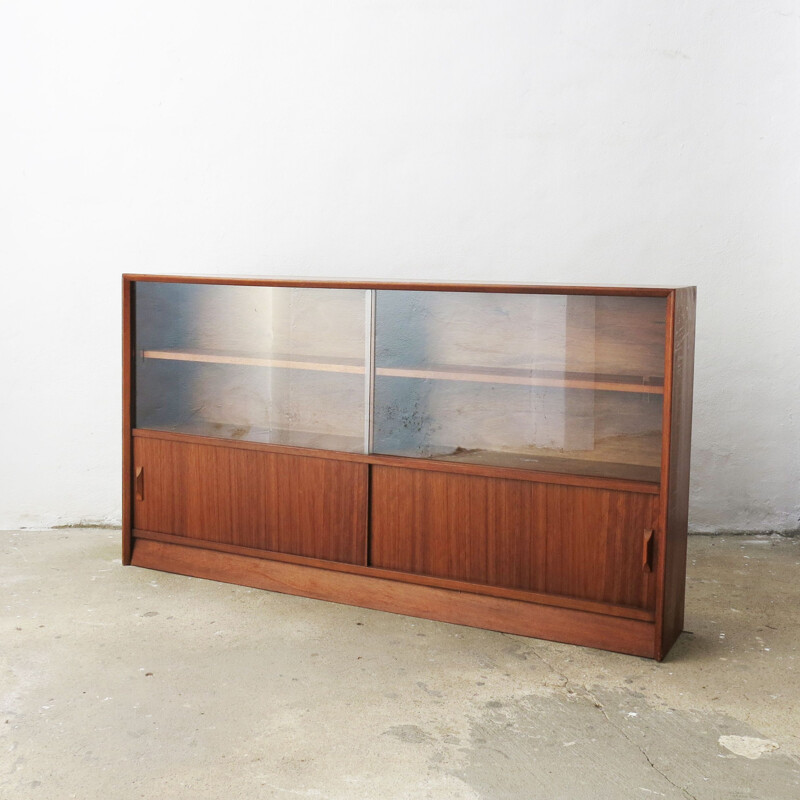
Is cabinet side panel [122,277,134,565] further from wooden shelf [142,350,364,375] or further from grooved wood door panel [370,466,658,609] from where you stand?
grooved wood door panel [370,466,658,609]

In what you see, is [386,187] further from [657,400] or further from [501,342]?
[657,400]

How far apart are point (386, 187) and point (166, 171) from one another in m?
0.90

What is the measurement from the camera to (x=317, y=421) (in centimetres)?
309

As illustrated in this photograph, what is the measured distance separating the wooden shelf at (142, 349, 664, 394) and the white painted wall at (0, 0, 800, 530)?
0.76m

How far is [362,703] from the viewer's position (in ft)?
7.82

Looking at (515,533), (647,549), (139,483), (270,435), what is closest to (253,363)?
(270,435)

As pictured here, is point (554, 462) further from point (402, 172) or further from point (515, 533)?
point (402, 172)

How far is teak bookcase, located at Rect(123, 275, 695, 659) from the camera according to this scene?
8.73ft

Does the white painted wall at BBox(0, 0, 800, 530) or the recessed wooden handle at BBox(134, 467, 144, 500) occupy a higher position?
the white painted wall at BBox(0, 0, 800, 530)

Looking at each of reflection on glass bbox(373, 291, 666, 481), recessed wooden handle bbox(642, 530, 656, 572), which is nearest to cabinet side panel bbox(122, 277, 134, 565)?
reflection on glass bbox(373, 291, 666, 481)

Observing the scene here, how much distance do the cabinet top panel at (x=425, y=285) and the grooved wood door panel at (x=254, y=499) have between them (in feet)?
1.86

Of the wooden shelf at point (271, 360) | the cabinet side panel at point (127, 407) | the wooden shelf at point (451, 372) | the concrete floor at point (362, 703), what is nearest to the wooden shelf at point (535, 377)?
the wooden shelf at point (451, 372)

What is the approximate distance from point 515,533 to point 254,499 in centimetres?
92

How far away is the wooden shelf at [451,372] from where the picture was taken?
264 cm
